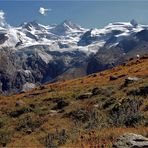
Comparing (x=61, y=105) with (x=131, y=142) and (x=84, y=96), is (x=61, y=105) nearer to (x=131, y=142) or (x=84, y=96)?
(x=84, y=96)

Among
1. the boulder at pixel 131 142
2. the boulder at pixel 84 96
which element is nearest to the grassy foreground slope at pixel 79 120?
the boulder at pixel 84 96

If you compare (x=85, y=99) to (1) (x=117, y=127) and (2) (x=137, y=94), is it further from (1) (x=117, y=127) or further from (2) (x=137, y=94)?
(1) (x=117, y=127)

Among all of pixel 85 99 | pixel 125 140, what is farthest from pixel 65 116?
pixel 125 140

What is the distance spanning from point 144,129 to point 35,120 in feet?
47.4

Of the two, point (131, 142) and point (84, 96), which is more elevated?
point (131, 142)

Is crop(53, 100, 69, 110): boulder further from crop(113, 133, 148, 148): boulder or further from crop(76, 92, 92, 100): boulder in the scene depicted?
crop(113, 133, 148, 148): boulder

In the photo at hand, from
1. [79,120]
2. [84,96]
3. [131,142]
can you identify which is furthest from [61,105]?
[131,142]

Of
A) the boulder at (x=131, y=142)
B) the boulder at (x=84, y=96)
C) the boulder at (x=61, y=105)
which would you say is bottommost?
the boulder at (x=61, y=105)

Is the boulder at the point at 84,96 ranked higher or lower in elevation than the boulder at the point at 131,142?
lower

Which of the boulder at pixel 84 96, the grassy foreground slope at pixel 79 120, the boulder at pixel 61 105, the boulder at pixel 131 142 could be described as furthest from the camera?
the boulder at pixel 84 96

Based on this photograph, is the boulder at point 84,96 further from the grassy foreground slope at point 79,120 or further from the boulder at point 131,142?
the boulder at point 131,142

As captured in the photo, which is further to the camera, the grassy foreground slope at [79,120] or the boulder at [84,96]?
the boulder at [84,96]

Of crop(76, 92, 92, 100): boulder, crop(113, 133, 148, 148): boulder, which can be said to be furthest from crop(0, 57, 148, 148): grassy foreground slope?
crop(113, 133, 148, 148): boulder

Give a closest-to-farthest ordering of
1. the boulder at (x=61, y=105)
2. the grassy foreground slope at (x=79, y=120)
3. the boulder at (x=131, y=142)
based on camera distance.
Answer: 1. the boulder at (x=131, y=142)
2. the grassy foreground slope at (x=79, y=120)
3. the boulder at (x=61, y=105)
